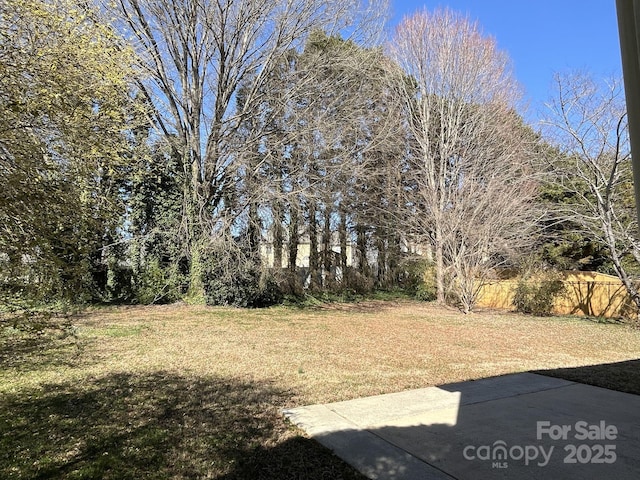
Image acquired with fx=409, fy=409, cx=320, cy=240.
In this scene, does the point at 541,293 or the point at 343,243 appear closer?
the point at 541,293

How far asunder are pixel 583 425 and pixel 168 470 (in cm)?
376

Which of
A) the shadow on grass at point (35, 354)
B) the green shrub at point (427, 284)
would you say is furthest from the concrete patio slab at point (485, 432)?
the green shrub at point (427, 284)

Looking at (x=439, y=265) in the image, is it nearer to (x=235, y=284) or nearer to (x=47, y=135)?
(x=235, y=284)

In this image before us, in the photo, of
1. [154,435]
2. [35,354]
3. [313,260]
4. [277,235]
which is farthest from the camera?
[313,260]

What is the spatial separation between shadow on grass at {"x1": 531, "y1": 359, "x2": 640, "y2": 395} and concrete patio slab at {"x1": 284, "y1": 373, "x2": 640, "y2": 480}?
1.14 feet

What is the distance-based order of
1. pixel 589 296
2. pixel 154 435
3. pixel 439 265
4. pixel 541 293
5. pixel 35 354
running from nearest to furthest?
1. pixel 154 435
2. pixel 35 354
3. pixel 589 296
4. pixel 541 293
5. pixel 439 265

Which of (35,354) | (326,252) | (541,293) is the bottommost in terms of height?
(35,354)

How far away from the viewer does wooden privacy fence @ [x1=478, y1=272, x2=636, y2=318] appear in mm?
13373

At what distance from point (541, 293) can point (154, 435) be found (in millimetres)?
14074

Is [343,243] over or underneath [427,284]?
over

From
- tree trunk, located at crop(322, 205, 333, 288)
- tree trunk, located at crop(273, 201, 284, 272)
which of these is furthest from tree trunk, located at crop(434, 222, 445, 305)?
tree trunk, located at crop(273, 201, 284, 272)

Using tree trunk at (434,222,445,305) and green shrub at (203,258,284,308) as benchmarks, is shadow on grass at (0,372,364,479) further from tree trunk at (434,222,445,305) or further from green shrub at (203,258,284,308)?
tree trunk at (434,222,445,305)

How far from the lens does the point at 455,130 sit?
16281mm

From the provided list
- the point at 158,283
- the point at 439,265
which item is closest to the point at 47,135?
the point at 158,283
